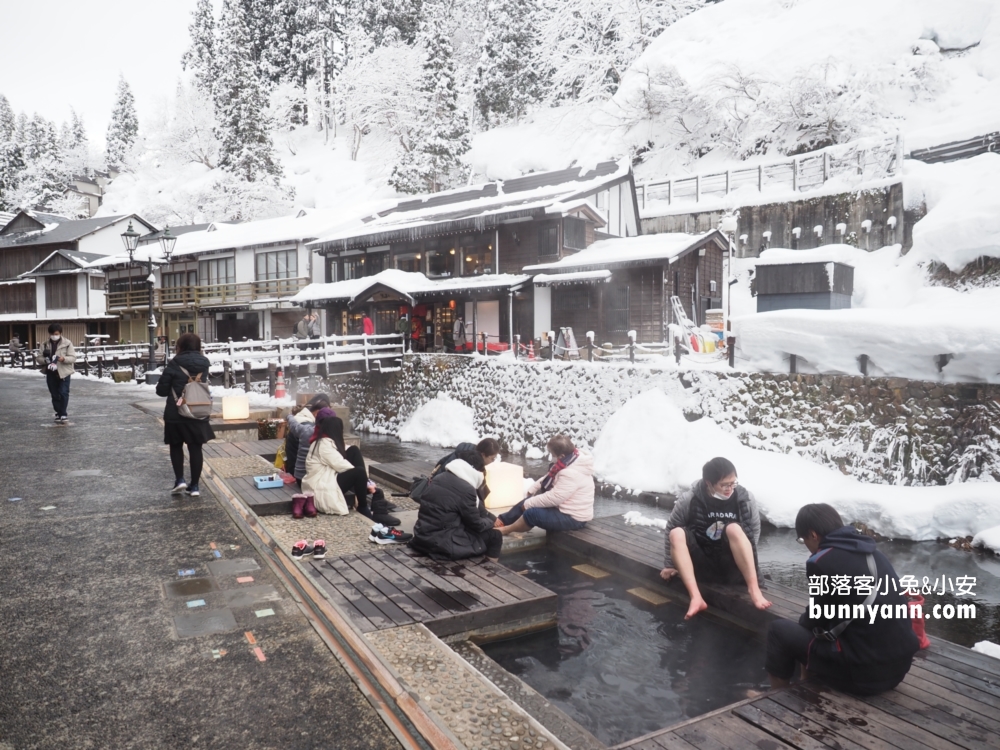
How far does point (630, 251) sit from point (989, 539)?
14.9 m

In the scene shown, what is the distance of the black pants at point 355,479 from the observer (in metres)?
7.11

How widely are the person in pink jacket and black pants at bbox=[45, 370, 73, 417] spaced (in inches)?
389

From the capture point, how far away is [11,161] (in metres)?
63.1

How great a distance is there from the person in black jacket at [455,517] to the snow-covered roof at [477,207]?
18.6 m

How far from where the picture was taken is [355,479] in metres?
7.14

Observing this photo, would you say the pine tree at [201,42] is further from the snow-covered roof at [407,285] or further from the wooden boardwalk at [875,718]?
the wooden boardwalk at [875,718]

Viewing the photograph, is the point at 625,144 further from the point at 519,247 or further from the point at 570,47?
the point at 519,247

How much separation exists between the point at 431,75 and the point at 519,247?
1094 inches

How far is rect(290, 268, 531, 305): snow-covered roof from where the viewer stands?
23.6 meters

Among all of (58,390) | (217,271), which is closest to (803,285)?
(58,390)

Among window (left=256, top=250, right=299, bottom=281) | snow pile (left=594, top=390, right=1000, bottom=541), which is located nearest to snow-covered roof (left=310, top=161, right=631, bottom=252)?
window (left=256, top=250, right=299, bottom=281)

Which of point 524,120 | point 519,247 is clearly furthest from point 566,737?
point 524,120

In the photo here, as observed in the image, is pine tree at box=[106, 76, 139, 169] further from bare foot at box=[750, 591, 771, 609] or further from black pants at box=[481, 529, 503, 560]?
bare foot at box=[750, 591, 771, 609]

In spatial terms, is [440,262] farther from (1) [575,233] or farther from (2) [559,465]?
→ (2) [559,465]
